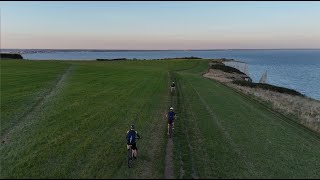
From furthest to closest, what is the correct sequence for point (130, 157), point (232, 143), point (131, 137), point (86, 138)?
point (232, 143) < point (86, 138) < point (131, 137) < point (130, 157)

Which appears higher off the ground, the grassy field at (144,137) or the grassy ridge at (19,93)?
the grassy ridge at (19,93)

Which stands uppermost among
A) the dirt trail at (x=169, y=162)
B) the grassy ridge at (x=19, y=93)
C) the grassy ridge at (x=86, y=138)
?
the grassy ridge at (x=19, y=93)

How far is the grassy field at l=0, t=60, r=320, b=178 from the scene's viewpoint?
20.5 metres

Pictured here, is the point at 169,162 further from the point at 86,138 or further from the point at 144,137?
the point at 86,138

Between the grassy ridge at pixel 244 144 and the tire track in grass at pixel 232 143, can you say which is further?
the tire track in grass at pixel 232 143

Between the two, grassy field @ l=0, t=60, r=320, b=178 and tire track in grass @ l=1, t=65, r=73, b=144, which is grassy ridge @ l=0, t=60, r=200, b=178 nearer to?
grassy field @ l=0, t=60, r=320, b=178

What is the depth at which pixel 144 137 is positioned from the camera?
26.4 metres

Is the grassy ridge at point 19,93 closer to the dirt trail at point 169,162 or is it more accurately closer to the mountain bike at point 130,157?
the mountain bike at point 130,157

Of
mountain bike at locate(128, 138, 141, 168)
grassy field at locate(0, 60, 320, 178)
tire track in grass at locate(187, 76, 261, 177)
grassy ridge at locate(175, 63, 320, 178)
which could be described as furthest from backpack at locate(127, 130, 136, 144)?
tire track in grass at locate(187, 76, 261, 177)

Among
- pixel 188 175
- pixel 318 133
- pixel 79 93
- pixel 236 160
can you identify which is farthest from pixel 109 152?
pixel 79 93

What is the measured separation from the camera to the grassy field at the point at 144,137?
67.2ft

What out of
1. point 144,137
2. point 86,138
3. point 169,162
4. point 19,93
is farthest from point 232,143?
point 19,93

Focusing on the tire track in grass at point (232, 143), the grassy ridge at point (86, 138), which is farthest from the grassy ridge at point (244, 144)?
the grassy ridge at point (86, 138)

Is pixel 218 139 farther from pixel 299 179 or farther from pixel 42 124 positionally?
pixel 42 124
